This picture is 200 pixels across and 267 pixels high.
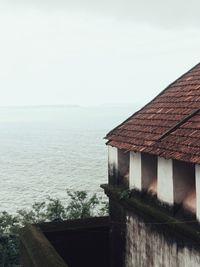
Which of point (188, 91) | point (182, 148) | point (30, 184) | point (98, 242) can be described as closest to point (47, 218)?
point (98, 242)

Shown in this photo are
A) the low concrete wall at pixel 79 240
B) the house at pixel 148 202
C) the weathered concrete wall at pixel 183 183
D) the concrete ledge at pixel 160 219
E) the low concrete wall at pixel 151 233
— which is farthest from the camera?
the low concrete wall at pixel 79 240

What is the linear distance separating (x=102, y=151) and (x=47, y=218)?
5610 centimetres

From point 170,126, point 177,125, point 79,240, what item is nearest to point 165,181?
point 177,125

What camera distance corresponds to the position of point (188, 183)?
31.8 ft

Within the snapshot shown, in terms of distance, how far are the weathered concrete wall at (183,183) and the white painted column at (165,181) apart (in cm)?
8

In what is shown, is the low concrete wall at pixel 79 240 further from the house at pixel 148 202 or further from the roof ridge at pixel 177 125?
the roof ridge at pixel 177 125

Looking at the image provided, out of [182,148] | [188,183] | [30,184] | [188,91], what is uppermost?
[188,91]

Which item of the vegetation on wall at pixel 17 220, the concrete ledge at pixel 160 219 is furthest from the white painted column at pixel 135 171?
the vegetation on wall at pixel 17 220

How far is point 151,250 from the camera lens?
422 inches

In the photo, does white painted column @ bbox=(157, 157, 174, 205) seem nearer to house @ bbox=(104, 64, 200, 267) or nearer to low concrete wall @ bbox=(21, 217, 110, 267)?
house @ bbox=(104, 64, 200, 267)

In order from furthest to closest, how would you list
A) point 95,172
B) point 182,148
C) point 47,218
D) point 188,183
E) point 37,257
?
point 95,172, point 47,218, point 37,257, point 188,183, point 182,148

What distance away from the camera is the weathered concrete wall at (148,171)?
11062 mm

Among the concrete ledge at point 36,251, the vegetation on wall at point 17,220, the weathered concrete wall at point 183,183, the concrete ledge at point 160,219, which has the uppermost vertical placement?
the weathered concrete wall at point 183,183

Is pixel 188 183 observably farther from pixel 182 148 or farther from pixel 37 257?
pixel 37 257
